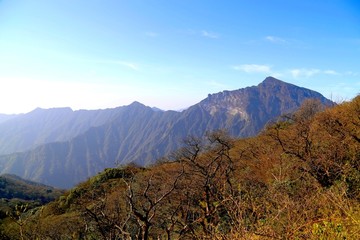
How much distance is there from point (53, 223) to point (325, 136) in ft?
62.2

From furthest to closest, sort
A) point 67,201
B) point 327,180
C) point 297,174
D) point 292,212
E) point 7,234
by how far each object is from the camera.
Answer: point 67,201 → point 7,234 → point 297,174 → point 327,180 → point 292,212

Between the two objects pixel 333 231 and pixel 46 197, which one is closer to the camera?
pixel 333 231

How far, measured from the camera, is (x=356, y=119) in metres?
20.9

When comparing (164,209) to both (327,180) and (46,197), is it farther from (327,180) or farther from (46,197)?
(46,197)

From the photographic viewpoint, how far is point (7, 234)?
72.3 feet

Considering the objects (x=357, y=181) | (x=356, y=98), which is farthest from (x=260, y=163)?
(x=357, y=181)

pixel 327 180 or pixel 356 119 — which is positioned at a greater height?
pixel 356 119

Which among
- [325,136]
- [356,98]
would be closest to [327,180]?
[325,136]

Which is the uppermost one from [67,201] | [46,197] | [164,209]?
[164,209]

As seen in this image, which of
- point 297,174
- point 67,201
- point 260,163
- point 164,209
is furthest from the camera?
point 67,201

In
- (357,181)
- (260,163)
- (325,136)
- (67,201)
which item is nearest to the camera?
(357,181)

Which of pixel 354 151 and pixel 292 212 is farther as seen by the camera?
pixel 354 151

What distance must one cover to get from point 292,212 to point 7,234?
2197cm

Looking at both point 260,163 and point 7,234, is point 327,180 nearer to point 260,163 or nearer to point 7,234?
point 260,163
